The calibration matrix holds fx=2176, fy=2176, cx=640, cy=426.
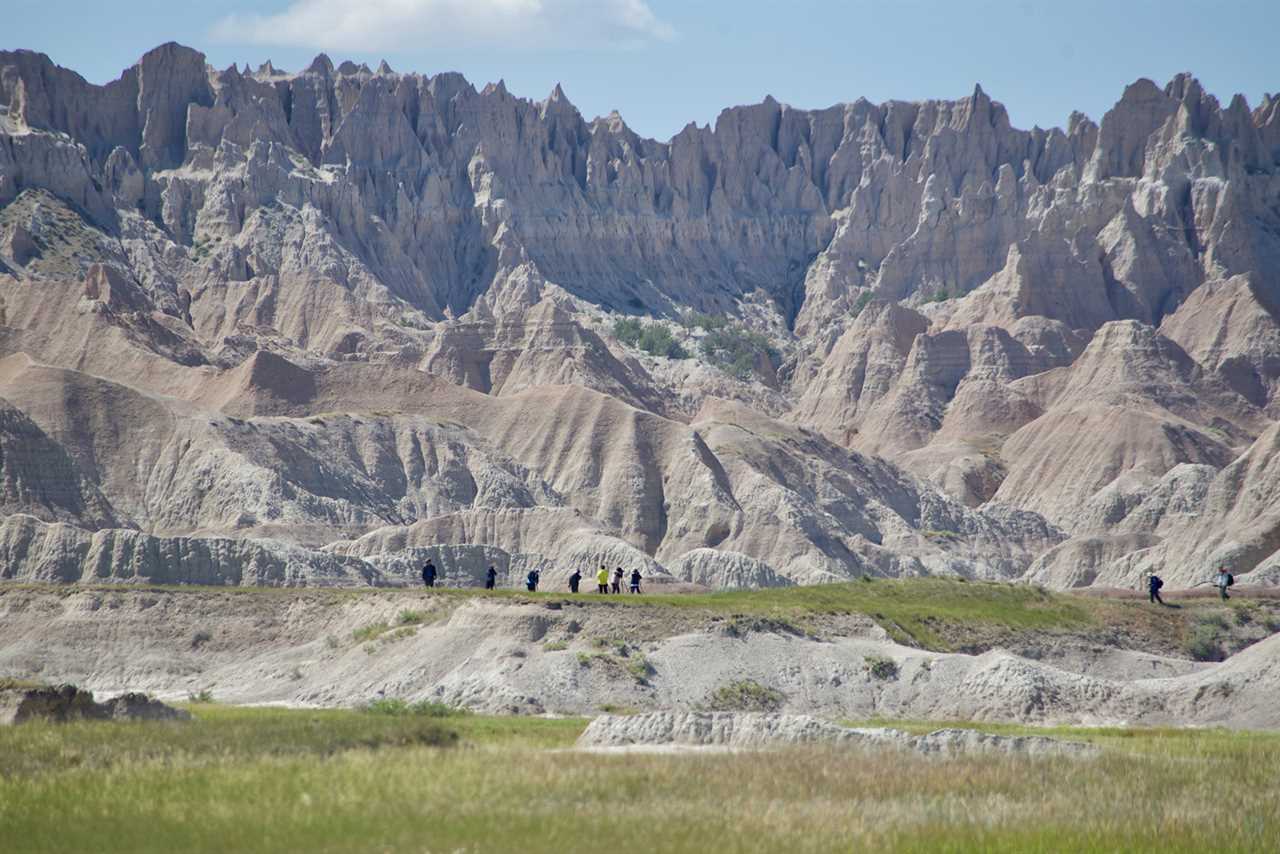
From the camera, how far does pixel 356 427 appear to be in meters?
141

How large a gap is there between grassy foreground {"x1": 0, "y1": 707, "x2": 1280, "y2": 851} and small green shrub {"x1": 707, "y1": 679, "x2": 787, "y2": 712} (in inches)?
638

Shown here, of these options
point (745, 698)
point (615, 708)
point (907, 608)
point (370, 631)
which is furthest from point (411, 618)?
point (907, 608)

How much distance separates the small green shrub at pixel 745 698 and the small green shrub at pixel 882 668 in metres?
2.94

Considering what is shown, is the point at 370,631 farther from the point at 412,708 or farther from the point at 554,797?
the point at 554,797

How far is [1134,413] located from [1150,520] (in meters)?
30.8

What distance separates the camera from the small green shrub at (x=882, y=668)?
61594 millimetres

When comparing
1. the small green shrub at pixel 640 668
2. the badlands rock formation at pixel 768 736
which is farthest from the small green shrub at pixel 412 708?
the badlands rock formation at pixel 768 736

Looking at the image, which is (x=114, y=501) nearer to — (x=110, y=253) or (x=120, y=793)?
(x=110, y=253)

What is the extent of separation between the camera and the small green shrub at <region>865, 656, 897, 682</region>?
61594mm

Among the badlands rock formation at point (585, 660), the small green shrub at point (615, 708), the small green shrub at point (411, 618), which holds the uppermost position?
the small green shrub at point (411, 618)

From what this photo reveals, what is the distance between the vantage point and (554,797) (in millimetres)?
34500

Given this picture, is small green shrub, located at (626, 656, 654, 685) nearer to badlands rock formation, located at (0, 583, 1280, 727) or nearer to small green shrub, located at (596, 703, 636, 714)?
badlands rock formation, located at (0, 583, 1280, 727)

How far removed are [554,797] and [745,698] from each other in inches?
1003

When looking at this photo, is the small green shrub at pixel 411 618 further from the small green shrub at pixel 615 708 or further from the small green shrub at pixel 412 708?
the small green shrub at pixel 615 708
